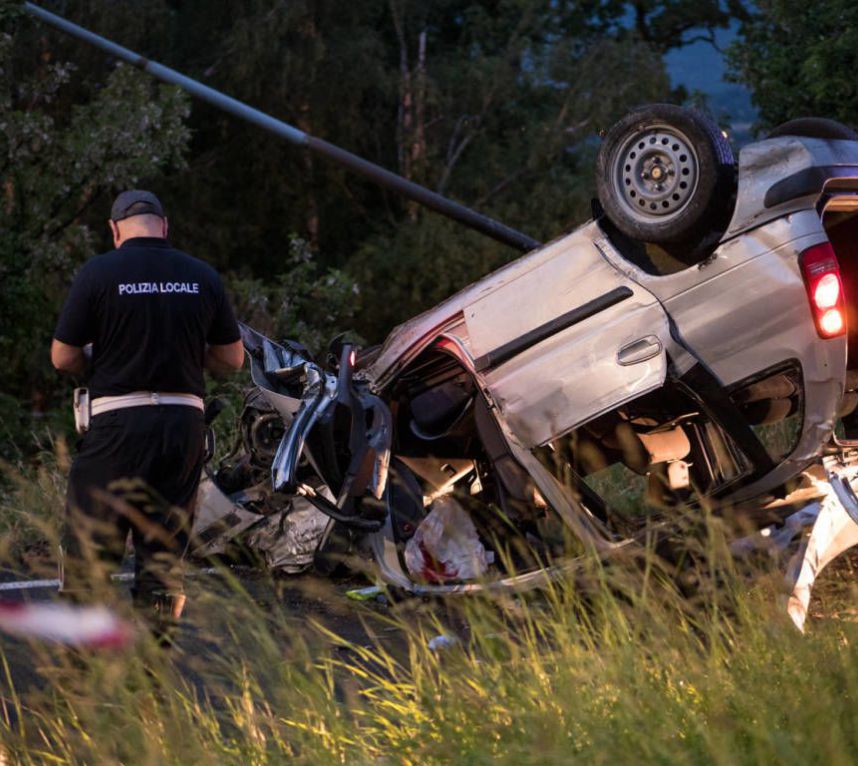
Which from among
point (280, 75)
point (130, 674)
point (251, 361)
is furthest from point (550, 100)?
point (130, 674)

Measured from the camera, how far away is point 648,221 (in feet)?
19.8

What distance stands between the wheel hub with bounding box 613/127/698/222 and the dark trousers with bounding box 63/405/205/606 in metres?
1.93

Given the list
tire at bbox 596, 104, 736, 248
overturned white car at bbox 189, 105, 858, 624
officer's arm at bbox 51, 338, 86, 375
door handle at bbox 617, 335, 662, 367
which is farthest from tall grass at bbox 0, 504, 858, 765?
tire at bbox 596, 104, 736, 248

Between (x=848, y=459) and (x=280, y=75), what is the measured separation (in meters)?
28.6

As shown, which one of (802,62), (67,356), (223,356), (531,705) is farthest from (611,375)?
(802,62)

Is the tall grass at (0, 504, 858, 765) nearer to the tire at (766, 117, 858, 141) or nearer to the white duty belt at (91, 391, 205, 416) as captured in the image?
the white duty belt at (91, 391, 205, 416)

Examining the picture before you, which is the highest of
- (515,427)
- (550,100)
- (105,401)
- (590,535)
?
(550,100)

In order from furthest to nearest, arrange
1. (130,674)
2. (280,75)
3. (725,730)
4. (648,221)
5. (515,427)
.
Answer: (280,75), (515,427), (648,221), (130,674), (725,730)

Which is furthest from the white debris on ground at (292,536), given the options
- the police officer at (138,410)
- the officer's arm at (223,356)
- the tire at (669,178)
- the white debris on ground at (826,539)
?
the white debris on ground at (826,539)

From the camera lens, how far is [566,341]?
20.7 ft

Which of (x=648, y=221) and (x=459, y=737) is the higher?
(x=648, y=221)

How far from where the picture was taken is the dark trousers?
5.52m

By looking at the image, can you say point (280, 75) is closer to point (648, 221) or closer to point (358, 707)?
point (648, 221)

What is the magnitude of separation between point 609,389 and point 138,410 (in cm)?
185
